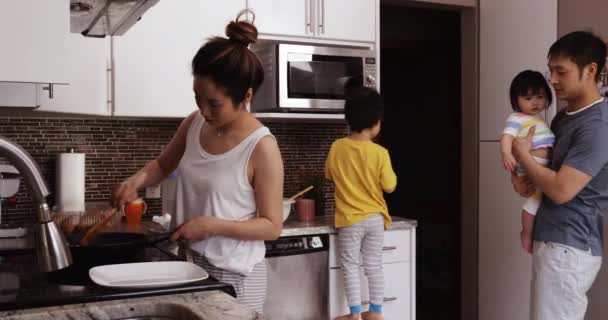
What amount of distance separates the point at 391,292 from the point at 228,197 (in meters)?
1.61

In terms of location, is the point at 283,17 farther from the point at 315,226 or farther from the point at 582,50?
the point at 582,50

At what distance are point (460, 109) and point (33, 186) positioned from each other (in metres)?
3.53

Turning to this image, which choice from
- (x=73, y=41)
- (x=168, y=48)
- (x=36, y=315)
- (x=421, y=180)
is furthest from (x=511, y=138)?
(x=421, y=180)

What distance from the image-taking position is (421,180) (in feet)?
16.8

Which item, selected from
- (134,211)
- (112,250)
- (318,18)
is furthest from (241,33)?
(318,18)

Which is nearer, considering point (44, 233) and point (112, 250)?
point (44, 233)

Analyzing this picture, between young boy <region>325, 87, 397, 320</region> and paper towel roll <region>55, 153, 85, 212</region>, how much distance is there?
118 cm

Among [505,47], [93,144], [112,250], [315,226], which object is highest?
[505,47]

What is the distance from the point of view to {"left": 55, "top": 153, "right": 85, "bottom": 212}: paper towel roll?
3043 millimetres

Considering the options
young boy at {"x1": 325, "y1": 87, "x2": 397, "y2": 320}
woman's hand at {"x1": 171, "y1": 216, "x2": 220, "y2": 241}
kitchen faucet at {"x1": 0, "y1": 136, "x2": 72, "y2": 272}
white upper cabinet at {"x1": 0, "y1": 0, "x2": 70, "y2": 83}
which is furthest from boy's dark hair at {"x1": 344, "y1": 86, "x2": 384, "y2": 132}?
kitchen faucet at {"x1": 0, "y1": 136, "x2": 72, "y2": 272}

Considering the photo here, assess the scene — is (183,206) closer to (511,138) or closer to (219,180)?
(219,180)

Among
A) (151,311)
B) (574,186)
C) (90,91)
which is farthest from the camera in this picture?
(90,91)

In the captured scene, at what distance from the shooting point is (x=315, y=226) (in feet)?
10.1

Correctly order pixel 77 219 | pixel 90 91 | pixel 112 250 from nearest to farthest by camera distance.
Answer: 1. pixel 112 250
2. pixel 77 219
3. pixel 90 91
